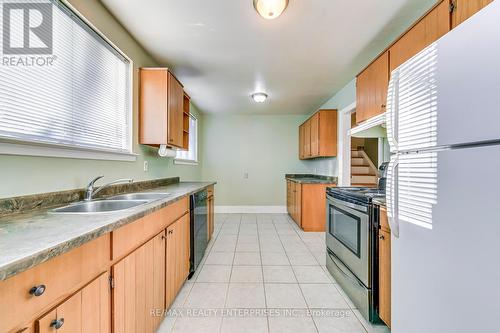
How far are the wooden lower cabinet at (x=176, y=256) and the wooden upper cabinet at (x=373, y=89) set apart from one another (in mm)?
2100

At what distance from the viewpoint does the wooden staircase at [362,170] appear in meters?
5.02

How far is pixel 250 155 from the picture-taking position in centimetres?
570

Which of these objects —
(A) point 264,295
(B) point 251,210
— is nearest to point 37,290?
(A) point 264,295

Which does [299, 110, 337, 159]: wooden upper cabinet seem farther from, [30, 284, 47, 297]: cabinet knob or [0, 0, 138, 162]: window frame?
[30, 284, 47, 297]: cabinet knob

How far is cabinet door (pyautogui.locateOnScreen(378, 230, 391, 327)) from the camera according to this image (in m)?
1.49

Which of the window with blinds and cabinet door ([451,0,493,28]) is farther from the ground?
cabinet door ([451,0,493,28])

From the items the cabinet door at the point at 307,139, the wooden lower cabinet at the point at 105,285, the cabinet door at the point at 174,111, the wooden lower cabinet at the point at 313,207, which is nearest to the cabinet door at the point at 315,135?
the cabinet door at the point at 307,139

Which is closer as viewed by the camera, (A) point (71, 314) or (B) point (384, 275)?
(A) point (71, 314)

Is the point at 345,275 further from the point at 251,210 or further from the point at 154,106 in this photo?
the point at 251,210

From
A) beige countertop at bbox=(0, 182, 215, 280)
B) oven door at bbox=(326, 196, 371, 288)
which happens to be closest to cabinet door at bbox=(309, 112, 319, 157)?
oven door at bbox=(326, 196, 371, 288)

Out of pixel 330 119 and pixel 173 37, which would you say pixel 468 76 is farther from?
pixel 330 119

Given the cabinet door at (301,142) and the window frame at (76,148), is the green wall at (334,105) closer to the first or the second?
the cabinet door at (301,142)

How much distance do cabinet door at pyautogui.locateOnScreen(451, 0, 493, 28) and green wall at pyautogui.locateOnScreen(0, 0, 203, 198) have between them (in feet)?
8.15

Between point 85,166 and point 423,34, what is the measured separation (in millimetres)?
2635
